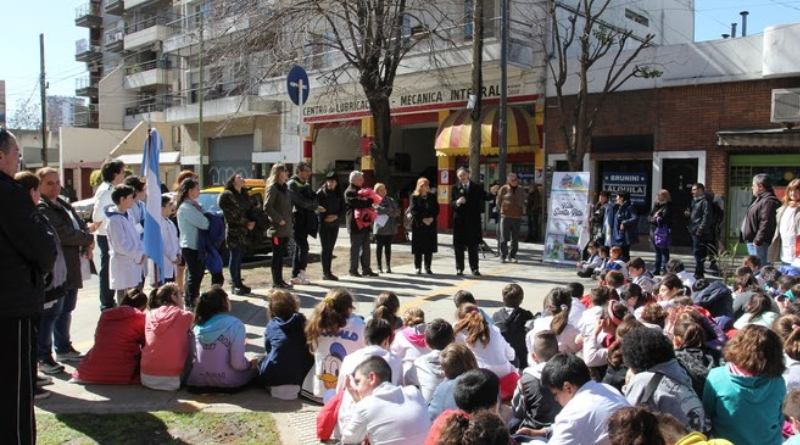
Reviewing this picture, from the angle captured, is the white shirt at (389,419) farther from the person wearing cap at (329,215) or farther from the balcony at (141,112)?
the balcony at (141,112)

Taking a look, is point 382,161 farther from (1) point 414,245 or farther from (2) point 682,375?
(2) point 682,375

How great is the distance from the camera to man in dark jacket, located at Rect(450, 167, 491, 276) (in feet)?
36.8

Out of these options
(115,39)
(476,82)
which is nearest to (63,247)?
(476,82)

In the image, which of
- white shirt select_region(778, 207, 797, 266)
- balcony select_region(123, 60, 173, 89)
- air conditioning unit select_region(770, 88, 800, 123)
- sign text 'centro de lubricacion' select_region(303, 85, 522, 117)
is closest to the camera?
white shirt select_region(778, 207, 797, 266)

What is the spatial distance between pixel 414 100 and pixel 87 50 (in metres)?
41.1

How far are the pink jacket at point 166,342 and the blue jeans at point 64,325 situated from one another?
3.39 ft

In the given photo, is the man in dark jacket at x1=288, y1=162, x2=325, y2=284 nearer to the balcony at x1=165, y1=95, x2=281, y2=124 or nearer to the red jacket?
the red jacket

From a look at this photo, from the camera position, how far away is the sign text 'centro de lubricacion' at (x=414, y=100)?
19.6 m

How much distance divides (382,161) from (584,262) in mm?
6065

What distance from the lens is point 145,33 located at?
140ft

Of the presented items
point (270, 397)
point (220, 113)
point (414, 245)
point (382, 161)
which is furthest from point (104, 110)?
point (270, 397)

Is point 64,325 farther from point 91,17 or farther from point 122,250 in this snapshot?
point 91,17

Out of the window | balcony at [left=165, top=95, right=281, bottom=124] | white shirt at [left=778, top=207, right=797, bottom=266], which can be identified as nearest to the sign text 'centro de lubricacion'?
balcony at [left=165, top=95, right=281, bottom=124]

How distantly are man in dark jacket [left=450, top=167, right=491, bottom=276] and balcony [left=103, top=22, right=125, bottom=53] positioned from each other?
41905mm
